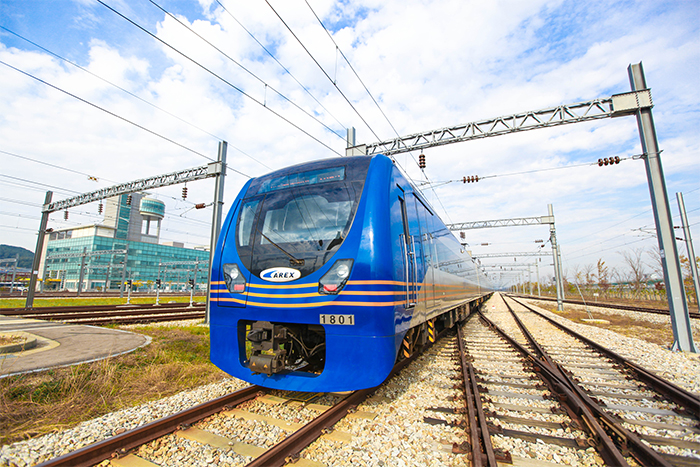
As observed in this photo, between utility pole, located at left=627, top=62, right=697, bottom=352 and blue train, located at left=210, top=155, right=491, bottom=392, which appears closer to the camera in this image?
blue train, located at left=210, top=155, right=491, bottom=392

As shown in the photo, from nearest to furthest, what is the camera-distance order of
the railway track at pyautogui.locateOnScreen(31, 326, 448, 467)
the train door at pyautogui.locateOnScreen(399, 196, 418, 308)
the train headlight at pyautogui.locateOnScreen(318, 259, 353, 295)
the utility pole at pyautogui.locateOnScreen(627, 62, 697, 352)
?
the railway track at pyautogui.locateOnScreen(31, 326, 448, 467) → the train headlight at pyautogui.locateOnScreen(318, 259, 353, 295) → the train door at pyautogui.locateOnScreen(399, 196, 418, 308) → the utility pole at pyautogui.locateOnScreen(627, 62, 697, 352)

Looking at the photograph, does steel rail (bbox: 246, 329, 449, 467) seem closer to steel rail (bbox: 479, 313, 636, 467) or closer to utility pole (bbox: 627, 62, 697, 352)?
steel rail (bbox: 479, 313, 636, 467)

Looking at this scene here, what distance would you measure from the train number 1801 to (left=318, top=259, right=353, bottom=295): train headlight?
0.26 metres

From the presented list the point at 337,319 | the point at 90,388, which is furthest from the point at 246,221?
the point at 90,388

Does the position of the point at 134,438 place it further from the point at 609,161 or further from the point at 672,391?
the point at 609,161

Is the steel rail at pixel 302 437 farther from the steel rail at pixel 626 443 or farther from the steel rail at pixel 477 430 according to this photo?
the steel rail at pixel 626 443

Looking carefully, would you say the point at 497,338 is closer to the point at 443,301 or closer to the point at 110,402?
the point at 443,301

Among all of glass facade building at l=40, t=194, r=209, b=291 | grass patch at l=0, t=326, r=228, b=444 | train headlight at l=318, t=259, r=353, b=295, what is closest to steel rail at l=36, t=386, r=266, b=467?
grass patch at l=0, t=326, r=228, b=444

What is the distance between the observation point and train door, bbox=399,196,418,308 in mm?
4488

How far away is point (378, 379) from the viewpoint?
355cm

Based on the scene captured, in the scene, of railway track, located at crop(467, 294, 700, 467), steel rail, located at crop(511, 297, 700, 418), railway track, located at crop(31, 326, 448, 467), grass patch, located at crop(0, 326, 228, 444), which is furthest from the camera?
steel rail, located at crop(511, 297, 700, 418)

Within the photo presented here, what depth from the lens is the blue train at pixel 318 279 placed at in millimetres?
3629

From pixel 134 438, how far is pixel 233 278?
6.21 ft

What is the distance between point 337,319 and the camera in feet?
12.0
